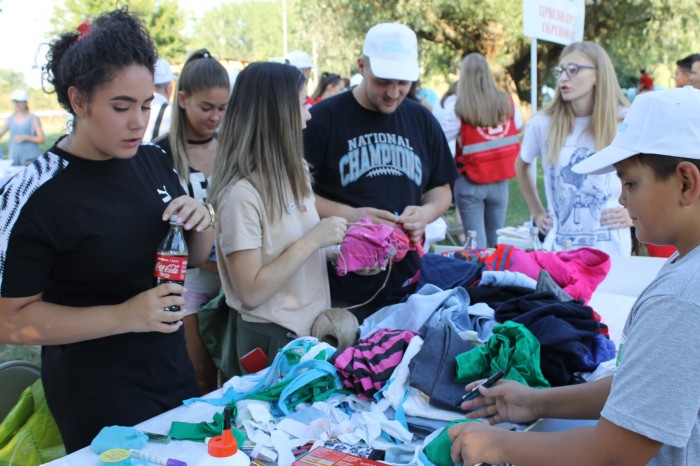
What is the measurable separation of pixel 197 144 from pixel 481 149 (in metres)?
3.37

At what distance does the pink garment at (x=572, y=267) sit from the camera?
2742 millimetres

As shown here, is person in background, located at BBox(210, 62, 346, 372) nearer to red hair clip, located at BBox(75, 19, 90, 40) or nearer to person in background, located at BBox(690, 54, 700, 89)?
red hair clip, located at BBox(75, 19, 90, 40)

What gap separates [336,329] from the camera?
2.31 m

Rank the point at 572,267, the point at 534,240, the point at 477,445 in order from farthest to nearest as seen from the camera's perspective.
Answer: the point at 534,240 < the point at 572,267 < the point at 477,445

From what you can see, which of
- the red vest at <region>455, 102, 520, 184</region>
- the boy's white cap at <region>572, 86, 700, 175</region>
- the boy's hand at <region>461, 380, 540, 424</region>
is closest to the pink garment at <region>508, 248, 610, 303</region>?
the boy's hand at <region>461, 380, 540, 424</region>

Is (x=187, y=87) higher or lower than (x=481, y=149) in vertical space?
higher

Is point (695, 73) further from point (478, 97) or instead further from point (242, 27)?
point (242, 27)

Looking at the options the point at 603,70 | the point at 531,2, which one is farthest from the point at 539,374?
the point at 531,2

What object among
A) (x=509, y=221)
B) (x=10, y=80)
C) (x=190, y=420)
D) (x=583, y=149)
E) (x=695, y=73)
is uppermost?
(x=10, y=80)

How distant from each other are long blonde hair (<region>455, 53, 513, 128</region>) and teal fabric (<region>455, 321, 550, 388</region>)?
13.8 feet

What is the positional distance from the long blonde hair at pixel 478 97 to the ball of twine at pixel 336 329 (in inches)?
155

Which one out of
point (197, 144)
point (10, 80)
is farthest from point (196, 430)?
point (10, 80)

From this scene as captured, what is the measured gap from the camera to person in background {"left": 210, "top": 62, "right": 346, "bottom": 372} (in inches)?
89.2

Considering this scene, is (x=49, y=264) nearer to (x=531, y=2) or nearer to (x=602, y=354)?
(x=602, y=354)
